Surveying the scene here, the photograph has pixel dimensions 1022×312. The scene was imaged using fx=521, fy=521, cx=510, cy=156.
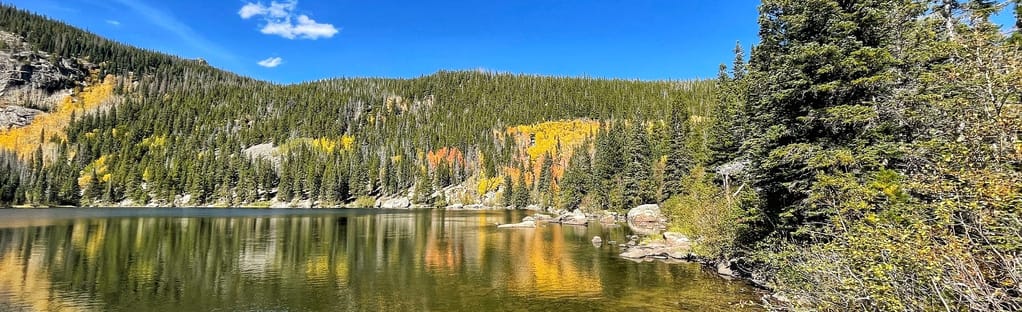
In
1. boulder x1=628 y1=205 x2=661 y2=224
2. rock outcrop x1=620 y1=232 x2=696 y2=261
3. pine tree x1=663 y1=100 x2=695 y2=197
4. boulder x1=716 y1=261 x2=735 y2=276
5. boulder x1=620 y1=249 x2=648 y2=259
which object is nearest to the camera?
boulder x1=716 y1=261 x2=735 y2=276

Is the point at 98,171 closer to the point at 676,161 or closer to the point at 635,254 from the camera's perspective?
the point at 676,161

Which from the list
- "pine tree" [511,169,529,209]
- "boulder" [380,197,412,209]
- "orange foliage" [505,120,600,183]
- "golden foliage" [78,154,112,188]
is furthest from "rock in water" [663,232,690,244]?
"golden foliage" [78,154,112,188]

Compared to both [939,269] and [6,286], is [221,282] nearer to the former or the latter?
[6,286]

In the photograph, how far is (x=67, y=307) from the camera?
22312 millimetres

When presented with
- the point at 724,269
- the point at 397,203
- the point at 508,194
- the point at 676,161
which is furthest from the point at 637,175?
the point at 397,203

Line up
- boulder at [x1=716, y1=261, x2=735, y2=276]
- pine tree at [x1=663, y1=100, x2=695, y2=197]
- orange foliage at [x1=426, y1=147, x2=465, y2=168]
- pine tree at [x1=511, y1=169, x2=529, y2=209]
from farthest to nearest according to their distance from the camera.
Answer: orange foliage at [x1=426, y1=147, x2=465, y2=168]
pine tree at [x1=511, y1=169, x2=529, y2=209]
pine tree at [x1=663, y1=100, x2=695, y2=197]
boulder at [x1=716, y1=261, x2=735, y2=276]

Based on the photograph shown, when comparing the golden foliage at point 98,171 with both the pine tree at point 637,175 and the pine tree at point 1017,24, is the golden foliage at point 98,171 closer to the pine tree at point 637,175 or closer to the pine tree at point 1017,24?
the pine tree at point 637,175

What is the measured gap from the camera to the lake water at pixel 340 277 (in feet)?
77.8

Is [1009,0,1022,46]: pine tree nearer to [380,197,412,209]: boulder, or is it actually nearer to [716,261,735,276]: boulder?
[716,261,735,276]: boulder

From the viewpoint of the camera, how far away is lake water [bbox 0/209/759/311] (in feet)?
77.8

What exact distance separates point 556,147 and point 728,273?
15207cm

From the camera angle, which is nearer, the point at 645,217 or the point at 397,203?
the point at 645,217

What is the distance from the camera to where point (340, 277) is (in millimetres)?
30766

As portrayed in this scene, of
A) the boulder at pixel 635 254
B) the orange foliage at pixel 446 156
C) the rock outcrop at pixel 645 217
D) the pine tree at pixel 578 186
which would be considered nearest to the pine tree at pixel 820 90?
the boulder at pixel 635 254
